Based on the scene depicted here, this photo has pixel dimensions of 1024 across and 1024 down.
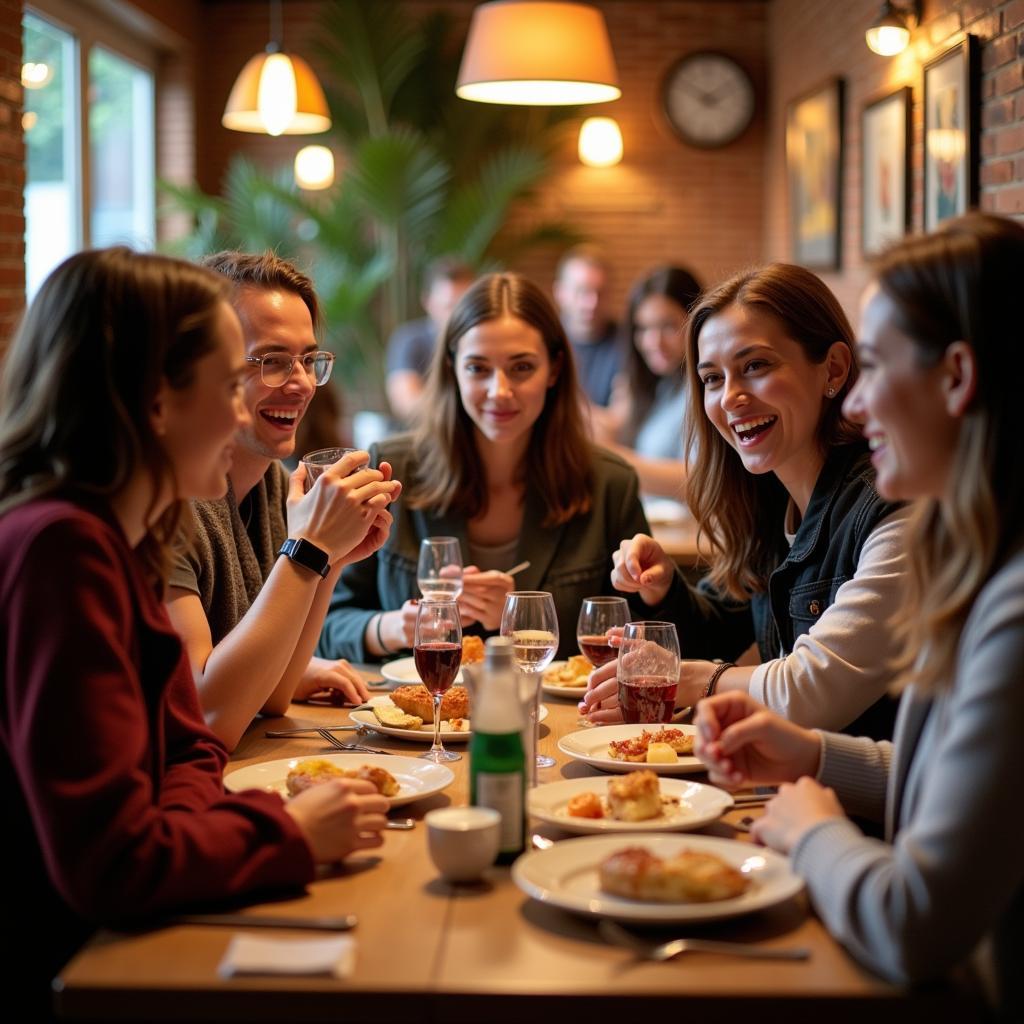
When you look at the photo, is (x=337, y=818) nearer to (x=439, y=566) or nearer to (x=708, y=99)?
(x=439, y=566)

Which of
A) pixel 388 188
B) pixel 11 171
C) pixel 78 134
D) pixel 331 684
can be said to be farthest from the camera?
pixel 388 188

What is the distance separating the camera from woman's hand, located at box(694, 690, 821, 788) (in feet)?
5.09

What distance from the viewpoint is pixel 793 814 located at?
Result: 1421mm

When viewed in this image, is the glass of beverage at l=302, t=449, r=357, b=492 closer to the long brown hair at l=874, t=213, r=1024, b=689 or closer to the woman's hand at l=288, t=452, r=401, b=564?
the woman's hand at l=288, t=452, r=401, b=564

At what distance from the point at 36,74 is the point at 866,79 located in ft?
12.8

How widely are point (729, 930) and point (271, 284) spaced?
4.82ft

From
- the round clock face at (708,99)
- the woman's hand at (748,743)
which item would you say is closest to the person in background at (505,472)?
the woman's hand at (748,743)

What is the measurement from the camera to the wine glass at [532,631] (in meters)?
1.94

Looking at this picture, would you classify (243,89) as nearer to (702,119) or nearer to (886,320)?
(702,119)

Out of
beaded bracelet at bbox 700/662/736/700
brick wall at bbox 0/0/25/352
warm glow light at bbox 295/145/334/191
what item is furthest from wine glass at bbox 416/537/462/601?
warm glow light at bbox 295/145/334/191

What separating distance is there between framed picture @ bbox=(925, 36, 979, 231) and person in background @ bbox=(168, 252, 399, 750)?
7.97 feet

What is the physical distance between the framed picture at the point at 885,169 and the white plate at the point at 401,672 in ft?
11.8

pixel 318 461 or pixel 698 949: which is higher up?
pixel 318 461

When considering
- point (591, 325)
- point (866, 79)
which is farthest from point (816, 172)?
point (591, 325)
